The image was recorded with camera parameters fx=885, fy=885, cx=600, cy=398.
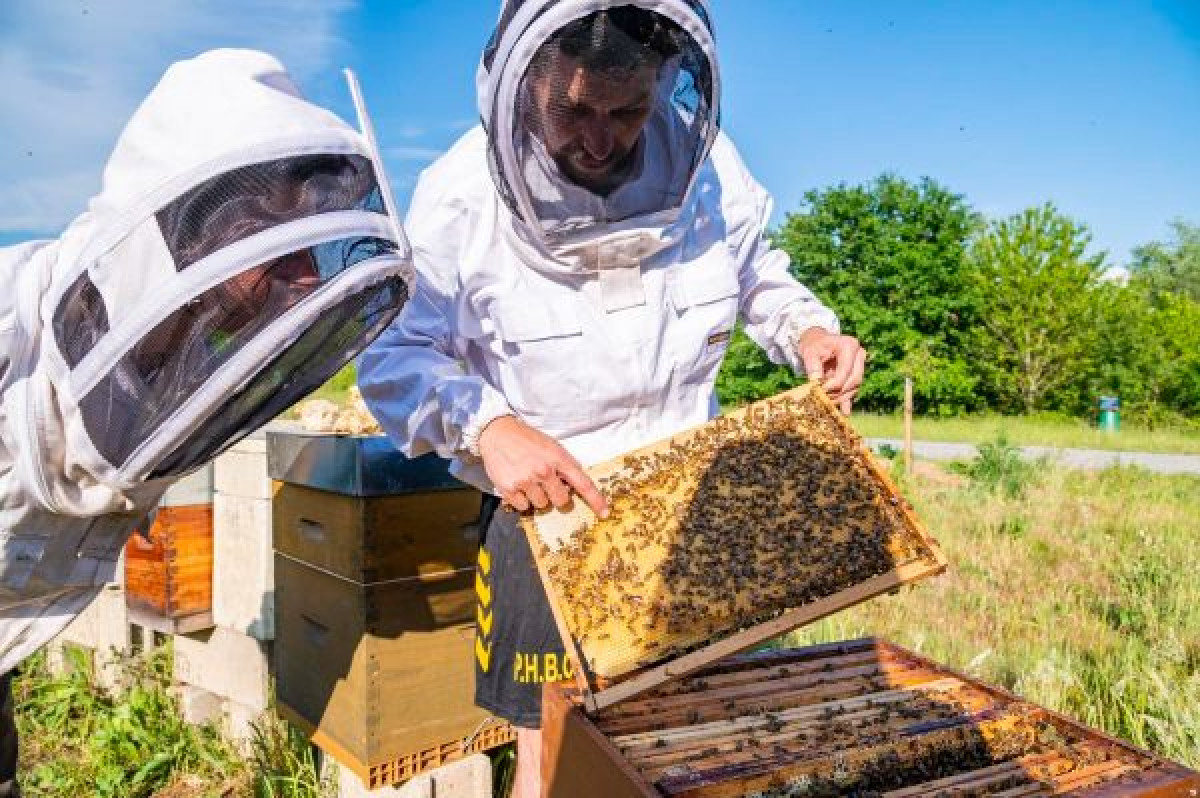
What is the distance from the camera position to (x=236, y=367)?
61.1 inches

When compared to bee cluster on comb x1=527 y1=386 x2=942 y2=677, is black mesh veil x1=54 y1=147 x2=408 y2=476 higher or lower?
higher

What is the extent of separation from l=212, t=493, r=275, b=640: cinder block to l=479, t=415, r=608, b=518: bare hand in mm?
2241

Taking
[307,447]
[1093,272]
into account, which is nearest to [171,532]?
[307,447]

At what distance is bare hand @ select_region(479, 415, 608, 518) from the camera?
6.03 ft

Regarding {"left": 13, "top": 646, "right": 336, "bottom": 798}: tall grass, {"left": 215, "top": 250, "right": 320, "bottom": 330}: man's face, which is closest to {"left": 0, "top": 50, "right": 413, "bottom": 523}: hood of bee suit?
{"left": 215, "top": 250, "right": 320, "bottom": 330}: man's face

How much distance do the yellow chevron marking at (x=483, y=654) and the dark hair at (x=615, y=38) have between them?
1.46m

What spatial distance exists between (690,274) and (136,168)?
1267mm

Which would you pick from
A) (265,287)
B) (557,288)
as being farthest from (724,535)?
(265,287)

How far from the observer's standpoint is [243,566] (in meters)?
3.90

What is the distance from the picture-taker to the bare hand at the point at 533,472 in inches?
72.3

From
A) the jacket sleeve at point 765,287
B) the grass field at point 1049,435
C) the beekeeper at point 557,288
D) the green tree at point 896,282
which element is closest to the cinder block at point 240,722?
the beekeeper at point 557,288

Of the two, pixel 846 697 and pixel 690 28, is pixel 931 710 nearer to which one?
pixel 846 697

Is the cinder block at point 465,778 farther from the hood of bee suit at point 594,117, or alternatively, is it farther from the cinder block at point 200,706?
the hood of bee suit at point 594,117

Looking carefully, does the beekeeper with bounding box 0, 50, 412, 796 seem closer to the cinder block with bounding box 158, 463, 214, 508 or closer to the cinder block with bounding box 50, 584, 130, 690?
the cinder block with bounding box 158, 463, 214, 508
